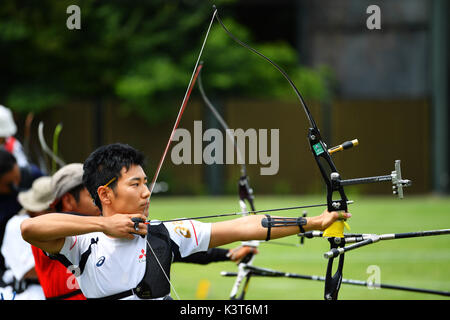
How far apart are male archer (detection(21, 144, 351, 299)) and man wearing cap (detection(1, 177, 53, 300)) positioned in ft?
3.72

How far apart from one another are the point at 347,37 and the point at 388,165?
499 centimetres

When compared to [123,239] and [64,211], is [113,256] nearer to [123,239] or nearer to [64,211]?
[123,239]

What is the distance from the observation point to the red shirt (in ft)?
11.7

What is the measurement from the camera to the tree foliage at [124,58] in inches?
735

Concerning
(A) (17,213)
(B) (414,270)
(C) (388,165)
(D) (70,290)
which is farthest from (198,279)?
(C) (388,165)

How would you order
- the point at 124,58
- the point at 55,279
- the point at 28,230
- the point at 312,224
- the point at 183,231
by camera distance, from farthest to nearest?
the point at 124,58 < the point at 55,279 < the point at 183,231 < the point at 28,230 < the point at 312,224

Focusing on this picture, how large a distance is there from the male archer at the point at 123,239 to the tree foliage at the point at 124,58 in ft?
51.5

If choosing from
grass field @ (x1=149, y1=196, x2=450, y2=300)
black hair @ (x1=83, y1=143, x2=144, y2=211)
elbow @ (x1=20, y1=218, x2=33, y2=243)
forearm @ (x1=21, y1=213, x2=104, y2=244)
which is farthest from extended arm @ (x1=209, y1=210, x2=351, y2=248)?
grass field @ (x1=149, y1=196, x2=450, y2=300)

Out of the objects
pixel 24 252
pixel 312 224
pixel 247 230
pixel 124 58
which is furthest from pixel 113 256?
pixel 124 58

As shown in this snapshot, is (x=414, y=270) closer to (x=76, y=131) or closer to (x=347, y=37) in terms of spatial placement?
(x=76, y=131)

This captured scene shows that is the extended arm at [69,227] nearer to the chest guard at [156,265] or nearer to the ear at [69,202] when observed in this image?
the chest guard at [156,265]

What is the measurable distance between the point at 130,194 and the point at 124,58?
679 inches

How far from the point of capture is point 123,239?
317cm

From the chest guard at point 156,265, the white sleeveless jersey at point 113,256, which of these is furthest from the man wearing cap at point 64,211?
the chest guard at point 156,265
